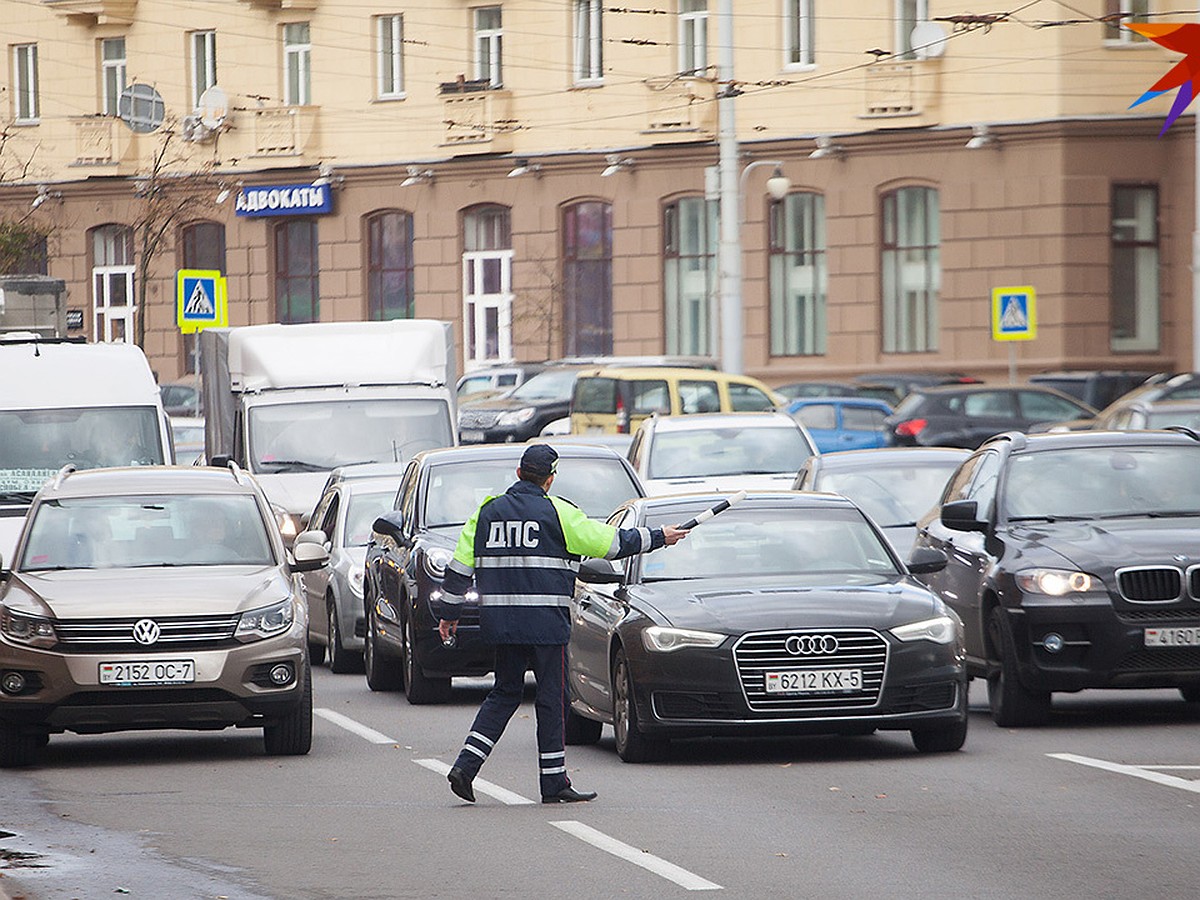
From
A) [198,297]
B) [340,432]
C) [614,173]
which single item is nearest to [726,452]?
[340,432]

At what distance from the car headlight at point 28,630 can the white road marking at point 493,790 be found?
2025 millimetres

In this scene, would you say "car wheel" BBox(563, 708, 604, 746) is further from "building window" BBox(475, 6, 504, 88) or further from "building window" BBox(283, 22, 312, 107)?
"building window" BBox(283, 22, 312, 107)

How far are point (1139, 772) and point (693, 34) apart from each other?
38.6 meters

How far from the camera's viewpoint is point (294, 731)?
14.1m

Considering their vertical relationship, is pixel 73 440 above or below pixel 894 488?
above

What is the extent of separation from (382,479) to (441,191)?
32.2m

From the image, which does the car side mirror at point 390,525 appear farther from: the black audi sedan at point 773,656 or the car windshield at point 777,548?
the black audi sedan at point 773,656

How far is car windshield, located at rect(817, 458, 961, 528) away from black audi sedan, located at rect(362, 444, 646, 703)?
238 cm

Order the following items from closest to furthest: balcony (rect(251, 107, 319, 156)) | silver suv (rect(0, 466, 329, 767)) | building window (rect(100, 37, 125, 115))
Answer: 1. silver suv (rect(0, 466, 329, 767))
2. balcony (rect(251, 107, 319, 156))
3. building window (rect(100, 37, 125, 115))

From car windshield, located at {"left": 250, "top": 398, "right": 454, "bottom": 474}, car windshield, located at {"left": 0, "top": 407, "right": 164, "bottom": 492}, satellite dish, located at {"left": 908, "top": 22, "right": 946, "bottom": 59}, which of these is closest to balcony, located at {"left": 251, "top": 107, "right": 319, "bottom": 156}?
satellite dish, located at {"left": 908, "top": 22, "right": 946, "bottom": 59}

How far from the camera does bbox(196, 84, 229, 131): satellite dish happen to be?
5609 cm

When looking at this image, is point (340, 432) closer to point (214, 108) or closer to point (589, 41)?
point (589, 41)

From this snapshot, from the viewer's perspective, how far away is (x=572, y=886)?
934cm

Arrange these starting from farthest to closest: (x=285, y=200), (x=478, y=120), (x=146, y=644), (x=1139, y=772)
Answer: (x=285, y=200), (x=478, y=120), (x=146, y=644), (x=1139, y=772)
